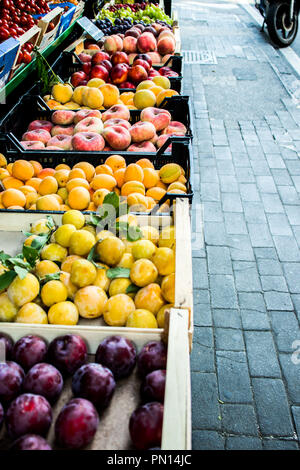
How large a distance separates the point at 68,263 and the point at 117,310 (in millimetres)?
356

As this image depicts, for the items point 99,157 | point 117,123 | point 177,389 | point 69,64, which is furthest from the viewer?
point 69,64

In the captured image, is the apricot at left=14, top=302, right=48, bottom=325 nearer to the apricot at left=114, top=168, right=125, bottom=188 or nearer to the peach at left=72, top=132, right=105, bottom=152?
the apricot at left=114, top=168, right=125, bottom=188

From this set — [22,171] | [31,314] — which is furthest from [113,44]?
[31,314]

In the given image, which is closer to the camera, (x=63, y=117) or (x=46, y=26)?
(x=63, y=117)

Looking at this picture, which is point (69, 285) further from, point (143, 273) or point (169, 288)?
point (169, 288)

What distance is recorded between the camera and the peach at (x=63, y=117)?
3014 mm

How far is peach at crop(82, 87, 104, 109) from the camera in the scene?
318 cm

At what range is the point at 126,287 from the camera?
5.44ft

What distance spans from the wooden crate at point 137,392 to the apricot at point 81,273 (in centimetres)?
28

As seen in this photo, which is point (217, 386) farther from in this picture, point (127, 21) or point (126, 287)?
point (127, 21)

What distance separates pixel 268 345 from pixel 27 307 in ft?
5.39

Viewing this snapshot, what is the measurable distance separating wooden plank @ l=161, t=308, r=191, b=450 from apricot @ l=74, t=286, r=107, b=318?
1.34 ft

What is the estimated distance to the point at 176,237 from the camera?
1654 millimetres

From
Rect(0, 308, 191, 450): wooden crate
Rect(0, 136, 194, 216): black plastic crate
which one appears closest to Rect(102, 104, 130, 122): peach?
Rect(0, 136, 194, 216): black plastic crate
